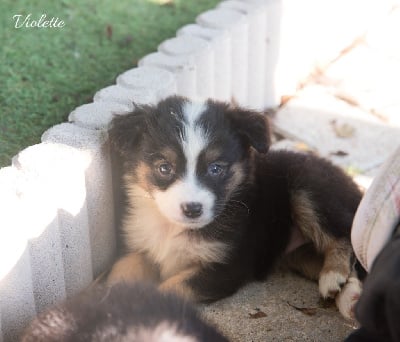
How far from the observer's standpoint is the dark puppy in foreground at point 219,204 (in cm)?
385

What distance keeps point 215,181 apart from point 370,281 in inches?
53.7

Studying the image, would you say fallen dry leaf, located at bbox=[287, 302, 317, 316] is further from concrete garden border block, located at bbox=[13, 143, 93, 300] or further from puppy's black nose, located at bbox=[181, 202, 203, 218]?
concrete garden border block, located at bbox=[13, 143, 93, 300]

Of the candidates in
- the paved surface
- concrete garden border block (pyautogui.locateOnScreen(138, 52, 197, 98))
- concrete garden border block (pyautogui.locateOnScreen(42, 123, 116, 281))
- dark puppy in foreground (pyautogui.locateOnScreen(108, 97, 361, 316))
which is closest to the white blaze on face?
dark puppy in foreground (pyautogui.locateOnScreen(108, 97, 361, 316))

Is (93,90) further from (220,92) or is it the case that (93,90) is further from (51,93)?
(220,92)

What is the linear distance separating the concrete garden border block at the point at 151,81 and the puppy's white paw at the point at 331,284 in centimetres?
139

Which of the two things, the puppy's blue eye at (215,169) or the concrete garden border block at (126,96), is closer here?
the puppy's blue eye at (215,169)

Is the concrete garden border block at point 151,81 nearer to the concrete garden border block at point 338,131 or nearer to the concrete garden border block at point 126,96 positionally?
the concrete garden border block at point 126,96

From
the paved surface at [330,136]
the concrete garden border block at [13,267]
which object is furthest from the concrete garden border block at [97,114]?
the paved surface at [330,136]

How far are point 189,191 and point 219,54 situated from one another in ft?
6.08

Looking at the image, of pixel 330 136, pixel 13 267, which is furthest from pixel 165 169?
pixel 330 136

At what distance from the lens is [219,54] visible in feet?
17.6

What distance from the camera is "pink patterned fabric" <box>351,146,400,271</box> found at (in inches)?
120

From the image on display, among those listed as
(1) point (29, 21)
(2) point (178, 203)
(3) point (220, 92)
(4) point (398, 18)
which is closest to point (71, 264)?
(2) point (178, 203)

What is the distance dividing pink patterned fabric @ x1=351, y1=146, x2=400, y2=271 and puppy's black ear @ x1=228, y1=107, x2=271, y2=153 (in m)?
0.86
